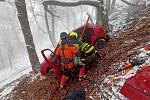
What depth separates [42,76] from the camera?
13.2 m

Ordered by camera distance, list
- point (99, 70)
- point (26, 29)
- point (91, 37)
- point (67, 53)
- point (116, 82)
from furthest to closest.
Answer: point (26, 29) < point (91, 37) < point (99, 70) < point (67, 53) < point (116, 82)

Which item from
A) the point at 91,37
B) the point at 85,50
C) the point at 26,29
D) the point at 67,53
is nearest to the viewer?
Answer: the point at 67,53

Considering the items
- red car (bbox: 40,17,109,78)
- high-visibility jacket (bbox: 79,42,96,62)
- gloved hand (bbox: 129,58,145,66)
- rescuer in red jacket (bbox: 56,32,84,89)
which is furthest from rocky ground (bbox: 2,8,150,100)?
gloved hand (bbox: 129,58,145,66)

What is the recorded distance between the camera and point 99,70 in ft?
35.3

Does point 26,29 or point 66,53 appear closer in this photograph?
point 66,53

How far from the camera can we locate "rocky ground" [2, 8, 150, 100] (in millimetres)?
10312

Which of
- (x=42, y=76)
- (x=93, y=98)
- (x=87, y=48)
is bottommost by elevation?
(x=42, y=76)

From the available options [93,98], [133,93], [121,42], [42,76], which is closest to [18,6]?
[42,76]

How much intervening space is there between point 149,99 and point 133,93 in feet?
1.64

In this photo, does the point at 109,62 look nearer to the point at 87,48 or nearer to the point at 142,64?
the point at 87,48

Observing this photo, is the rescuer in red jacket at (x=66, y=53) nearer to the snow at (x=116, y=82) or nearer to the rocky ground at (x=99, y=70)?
the rocky ground at (x=99, y=70)

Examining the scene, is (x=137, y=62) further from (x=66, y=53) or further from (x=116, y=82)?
(x=66, y=53)

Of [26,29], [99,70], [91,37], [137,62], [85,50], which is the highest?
[137,62]

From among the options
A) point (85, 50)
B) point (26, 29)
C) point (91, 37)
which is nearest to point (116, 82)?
point (85, 50)
